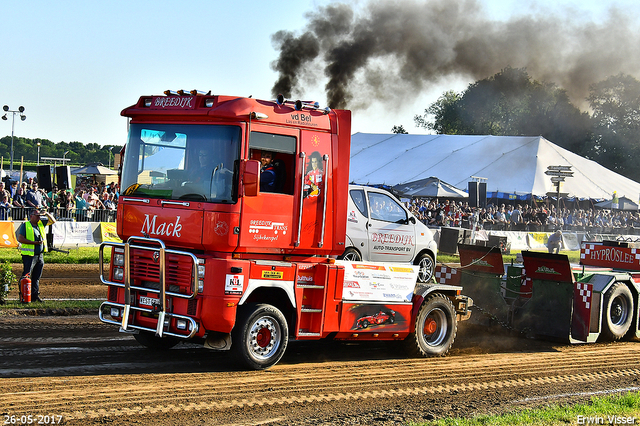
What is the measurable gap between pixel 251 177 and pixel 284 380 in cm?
234

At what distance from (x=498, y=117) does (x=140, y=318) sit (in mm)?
82939

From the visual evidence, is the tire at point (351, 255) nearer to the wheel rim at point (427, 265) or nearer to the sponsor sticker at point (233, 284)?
the wheel rim at point (427, 265)

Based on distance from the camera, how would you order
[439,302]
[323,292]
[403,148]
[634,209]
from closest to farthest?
[323,292], [439,302], [634,209], [403,148]

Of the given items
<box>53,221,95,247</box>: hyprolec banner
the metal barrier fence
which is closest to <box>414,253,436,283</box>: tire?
the metal barrier fence

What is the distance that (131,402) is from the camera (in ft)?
19.9

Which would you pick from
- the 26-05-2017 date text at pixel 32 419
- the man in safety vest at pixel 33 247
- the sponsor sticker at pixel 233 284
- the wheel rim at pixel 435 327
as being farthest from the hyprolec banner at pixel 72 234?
the 26-05-2017 date text at pixel 32 419

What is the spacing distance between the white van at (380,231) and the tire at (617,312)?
3434 millimetres

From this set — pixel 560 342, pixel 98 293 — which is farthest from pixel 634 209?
pixel 98 293

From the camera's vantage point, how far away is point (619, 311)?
11.2 meters

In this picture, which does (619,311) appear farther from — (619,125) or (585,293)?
(619,125)

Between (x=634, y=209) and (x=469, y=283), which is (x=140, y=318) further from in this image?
(x=634, y=209)

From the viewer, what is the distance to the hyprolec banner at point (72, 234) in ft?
67.5

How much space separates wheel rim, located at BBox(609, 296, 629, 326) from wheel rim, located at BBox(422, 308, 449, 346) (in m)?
3.58

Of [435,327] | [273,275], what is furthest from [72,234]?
[273,275]
